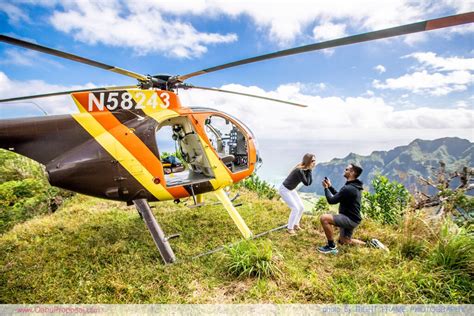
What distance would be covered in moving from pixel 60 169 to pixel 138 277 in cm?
230

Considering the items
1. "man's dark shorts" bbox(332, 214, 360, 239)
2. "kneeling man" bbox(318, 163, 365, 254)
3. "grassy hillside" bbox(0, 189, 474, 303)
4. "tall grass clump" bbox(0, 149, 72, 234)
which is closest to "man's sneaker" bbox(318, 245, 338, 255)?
"kneeling man" bbox(318, 163, 365, 254)

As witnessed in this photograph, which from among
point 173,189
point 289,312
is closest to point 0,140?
point 173,189

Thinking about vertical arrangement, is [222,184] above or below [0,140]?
below

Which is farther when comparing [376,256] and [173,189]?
[173,189]

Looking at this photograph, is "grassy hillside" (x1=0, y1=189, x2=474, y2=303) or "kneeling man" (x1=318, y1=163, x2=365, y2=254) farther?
"kneeling man" (x1=318, y1=163, x2=365, y2=254)

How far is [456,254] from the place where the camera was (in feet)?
13.6

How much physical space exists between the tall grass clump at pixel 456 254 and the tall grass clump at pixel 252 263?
8.50ft

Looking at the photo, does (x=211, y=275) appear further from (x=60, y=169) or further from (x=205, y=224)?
(x=60, y=169)

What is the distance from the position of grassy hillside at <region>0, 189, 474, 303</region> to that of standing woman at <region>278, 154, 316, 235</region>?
17.8 inches

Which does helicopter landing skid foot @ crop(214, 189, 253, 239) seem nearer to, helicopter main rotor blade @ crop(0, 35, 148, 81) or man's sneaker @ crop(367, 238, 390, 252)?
man's sneaker @ crop(367, 238, 390, 252)

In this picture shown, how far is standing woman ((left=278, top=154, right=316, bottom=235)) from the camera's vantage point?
223 inches

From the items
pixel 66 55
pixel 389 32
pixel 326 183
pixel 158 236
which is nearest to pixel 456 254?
pixel 326 183

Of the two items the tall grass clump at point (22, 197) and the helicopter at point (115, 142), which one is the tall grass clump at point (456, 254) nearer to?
the helicopter at point (115, 142)

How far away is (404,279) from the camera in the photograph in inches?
155
